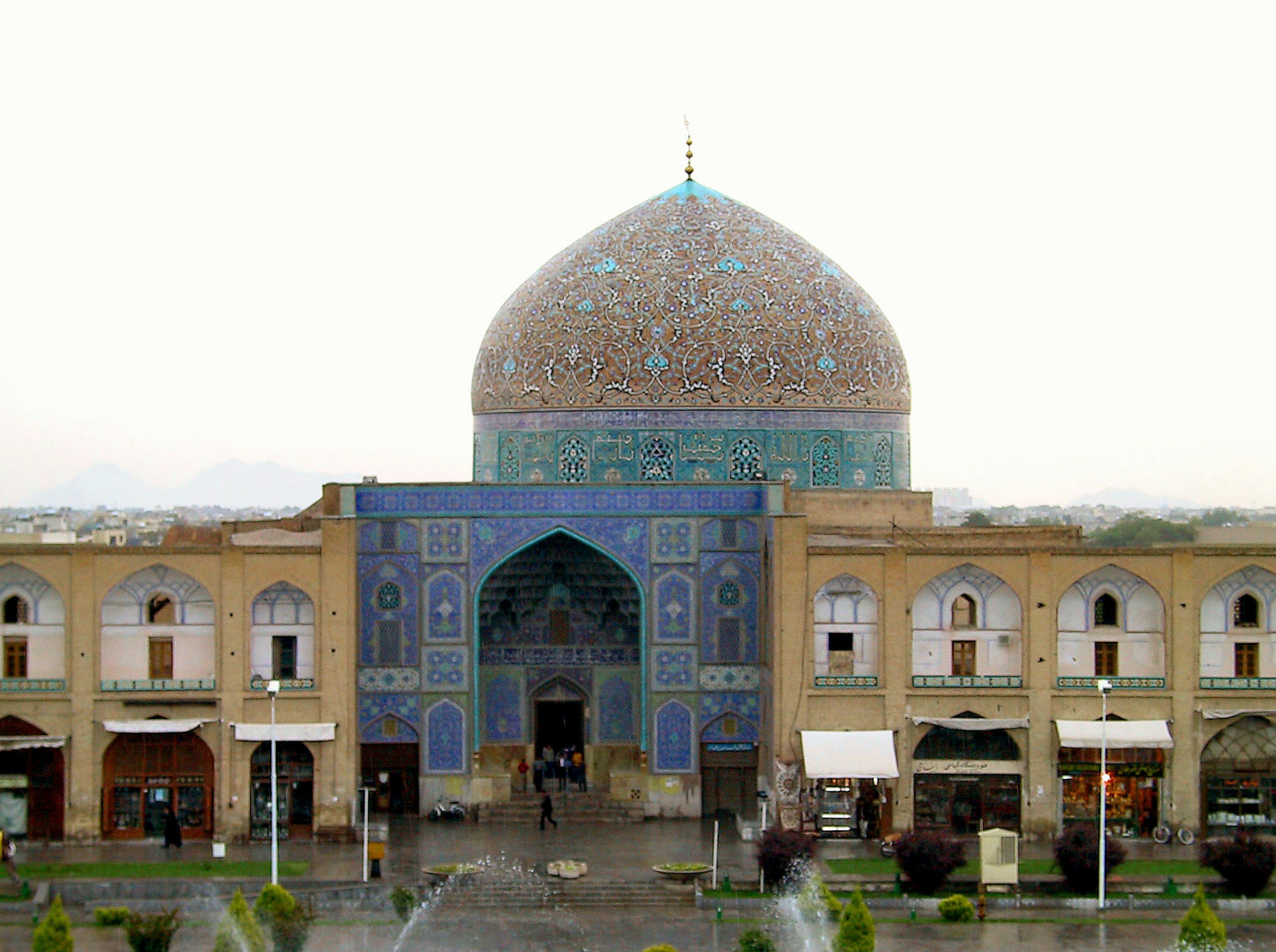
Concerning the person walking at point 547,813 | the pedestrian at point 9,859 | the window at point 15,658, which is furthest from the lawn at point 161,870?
the person walking at point 547,813

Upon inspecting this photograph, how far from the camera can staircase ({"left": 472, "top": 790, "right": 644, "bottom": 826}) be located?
31484 mm

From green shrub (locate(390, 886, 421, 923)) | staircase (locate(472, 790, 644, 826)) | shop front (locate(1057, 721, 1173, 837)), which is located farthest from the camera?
staircase (locate(472, 790, 644, 826))

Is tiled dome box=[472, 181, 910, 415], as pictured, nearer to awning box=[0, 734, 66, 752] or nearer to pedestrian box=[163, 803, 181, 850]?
pedestrian box=[163, 803, 181, 850]

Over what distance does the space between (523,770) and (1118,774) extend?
7771 millimetres

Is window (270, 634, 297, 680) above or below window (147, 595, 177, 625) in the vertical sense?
below

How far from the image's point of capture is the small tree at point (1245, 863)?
27094mm

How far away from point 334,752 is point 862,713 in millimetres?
6578

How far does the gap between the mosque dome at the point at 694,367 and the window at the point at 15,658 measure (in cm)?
653

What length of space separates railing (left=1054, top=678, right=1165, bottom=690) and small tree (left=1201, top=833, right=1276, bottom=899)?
129 inches

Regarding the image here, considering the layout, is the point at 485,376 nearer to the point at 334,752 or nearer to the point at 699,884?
the point at 334,752

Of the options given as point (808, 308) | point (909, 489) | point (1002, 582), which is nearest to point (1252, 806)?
point (1002, 582)

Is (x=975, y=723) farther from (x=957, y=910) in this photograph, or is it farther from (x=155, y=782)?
(x=155, y=782)

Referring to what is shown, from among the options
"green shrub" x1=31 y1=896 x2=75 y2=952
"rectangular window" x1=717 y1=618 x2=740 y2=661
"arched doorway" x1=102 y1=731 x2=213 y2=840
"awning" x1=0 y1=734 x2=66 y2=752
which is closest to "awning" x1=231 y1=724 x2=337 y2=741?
"arched doorway" x1=102 y1=731 x2=213 y2=840

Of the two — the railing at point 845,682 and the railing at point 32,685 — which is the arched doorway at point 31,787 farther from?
the railing at point 845,682
